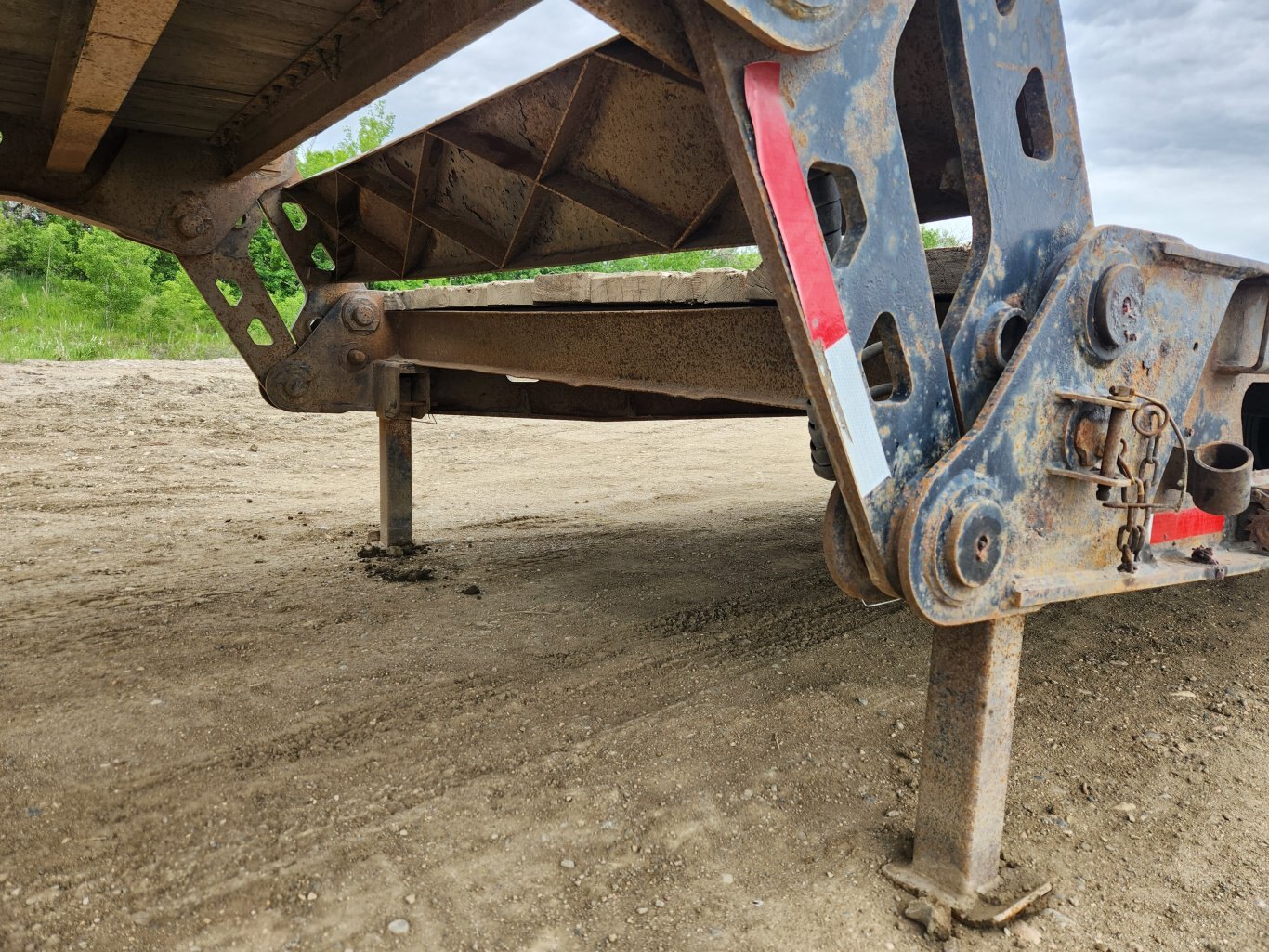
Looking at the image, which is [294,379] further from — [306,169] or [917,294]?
[306,169]

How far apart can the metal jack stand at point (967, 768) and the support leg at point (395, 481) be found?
383 centimetres

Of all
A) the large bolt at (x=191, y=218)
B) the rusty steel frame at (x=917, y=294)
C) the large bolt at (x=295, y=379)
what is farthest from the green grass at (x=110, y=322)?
the rusty steel frame at (x=917, y=294)

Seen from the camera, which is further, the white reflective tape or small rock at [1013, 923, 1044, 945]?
small rock at [1013, 923, 1044, 945]

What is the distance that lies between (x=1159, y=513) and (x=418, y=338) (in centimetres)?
375

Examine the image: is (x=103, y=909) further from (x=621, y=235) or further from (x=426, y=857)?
(x=621, y=235)

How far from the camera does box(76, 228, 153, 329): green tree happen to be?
17.3m

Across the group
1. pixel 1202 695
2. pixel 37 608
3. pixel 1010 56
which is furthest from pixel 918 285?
pixel 37 608

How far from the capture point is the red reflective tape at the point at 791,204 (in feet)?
5.85

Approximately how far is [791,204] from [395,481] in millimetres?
4236

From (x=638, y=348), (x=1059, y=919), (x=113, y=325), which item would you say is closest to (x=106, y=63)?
(x=638, y=348)

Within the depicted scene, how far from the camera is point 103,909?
7.60 feet

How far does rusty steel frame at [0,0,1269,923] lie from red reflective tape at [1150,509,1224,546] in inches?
0.6

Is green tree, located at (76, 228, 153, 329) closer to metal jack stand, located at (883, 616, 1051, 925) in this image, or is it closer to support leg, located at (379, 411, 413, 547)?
support leg, located at (379, 411, 413, 547)

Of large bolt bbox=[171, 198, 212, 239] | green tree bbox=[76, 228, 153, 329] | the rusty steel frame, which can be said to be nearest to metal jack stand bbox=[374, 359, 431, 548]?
large bolt bbox=[171, 198, 212, 239]
